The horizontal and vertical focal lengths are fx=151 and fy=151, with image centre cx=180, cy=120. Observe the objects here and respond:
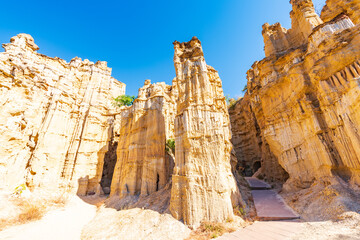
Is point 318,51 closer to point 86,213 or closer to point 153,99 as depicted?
point 153,99

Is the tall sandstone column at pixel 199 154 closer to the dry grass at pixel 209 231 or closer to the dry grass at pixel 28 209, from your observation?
the dry grass at pixel 209 231

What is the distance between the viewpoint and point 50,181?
15078 mm

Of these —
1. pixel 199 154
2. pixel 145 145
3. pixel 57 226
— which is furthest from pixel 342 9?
pixel 57 226

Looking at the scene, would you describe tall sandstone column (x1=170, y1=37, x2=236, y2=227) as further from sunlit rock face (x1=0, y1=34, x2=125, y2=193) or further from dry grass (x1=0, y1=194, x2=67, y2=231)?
sunlit rock face (x1=0, y1=34, x2=125, y2=193)

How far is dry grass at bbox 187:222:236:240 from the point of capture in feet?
23.3

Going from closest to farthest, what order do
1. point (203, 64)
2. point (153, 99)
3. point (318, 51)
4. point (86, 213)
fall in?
point (318, 51)
point (203, 64)
point (86, 213)
point (153, 99)

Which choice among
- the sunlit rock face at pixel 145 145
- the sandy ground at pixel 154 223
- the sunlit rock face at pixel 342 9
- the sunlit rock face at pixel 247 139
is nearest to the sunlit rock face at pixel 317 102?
the sunlit rock face at pixel 342 9

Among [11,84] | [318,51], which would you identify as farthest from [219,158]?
[11,84]

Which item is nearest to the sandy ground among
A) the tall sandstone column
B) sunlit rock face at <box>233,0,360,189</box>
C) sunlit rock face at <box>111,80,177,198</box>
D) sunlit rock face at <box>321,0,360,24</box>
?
the tall sandstone column

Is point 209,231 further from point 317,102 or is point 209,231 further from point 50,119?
point 50,119

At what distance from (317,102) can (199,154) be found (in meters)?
8.72

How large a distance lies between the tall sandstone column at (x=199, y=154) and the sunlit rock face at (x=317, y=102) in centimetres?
469

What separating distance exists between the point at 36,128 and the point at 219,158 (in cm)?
1833

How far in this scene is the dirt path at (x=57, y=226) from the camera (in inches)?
333
